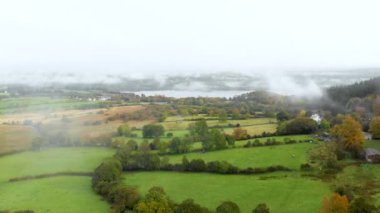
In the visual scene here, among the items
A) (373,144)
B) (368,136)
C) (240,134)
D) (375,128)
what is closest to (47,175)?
(240,134)

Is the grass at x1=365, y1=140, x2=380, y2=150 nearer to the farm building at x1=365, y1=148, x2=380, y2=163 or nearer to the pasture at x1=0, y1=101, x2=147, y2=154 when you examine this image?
the farm building at x1=365, y1=148, x2=380, y2=163

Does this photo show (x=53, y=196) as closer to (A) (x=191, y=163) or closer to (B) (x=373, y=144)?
(A) (x=191, y=163)

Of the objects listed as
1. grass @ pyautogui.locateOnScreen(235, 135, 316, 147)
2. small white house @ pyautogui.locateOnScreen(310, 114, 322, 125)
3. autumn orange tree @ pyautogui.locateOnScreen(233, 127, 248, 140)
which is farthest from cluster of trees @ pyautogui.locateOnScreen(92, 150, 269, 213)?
small white house @ pyautogui.locateOnScreen(310, 114, 322, 125)

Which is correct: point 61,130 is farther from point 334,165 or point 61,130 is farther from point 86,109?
point 334,165

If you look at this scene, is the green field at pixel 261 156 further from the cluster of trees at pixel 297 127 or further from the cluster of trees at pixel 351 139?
the cluster of trees at pixel 297 127

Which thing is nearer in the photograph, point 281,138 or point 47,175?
point 47,175

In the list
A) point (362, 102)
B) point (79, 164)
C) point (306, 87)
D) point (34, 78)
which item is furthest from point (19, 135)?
point (34, 78)

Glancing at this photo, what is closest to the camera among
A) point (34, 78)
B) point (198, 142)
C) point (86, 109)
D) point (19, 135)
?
point (198, 142)

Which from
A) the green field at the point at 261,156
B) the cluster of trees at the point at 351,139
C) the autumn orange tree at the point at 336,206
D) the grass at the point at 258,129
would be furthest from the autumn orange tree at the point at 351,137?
the autumn orange tree at the point at 336,206
